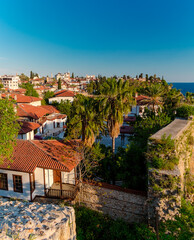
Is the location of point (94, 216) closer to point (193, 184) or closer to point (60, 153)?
point (60, 153)

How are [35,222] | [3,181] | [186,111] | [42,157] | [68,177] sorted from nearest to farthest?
[35,222] → [42,157] → [3,181] → [68,177] → [186,111]

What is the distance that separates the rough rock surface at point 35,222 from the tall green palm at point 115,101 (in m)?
10.6

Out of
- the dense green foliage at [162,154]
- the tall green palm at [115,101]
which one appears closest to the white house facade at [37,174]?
the tall green palm at [115,101]

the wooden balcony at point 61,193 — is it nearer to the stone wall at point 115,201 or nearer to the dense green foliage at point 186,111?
the stone wall at point 115,201

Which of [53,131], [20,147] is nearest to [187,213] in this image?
[20,147]

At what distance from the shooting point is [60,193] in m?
14.2

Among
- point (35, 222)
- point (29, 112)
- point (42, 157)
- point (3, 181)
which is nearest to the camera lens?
point (35, 222)

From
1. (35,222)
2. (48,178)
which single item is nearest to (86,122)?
(48,178)

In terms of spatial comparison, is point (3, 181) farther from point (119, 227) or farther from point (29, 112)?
point (29, 112)

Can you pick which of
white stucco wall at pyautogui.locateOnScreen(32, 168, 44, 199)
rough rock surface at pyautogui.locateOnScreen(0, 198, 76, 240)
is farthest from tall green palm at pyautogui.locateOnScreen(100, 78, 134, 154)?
rough rock surface at pyautogui.locateOnScreen(0, 198, 76, 240)

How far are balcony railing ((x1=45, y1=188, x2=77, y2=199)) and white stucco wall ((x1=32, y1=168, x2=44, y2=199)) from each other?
0.53m

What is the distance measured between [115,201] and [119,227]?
175 cm

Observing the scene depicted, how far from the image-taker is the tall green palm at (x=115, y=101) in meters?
17.0

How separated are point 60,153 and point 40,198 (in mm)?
4001
